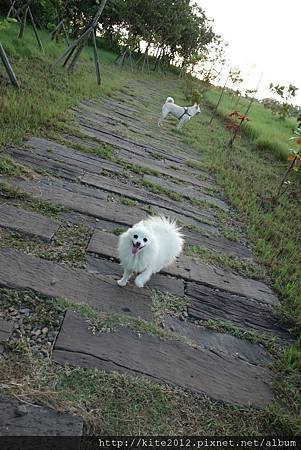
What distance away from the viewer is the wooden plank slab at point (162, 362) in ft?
8.00

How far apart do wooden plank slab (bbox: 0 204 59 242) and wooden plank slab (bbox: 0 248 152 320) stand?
35cm

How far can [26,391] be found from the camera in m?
2.04

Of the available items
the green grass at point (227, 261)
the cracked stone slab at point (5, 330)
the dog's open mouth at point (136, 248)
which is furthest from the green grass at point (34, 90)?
the cracked stone slab at point (5, 330)

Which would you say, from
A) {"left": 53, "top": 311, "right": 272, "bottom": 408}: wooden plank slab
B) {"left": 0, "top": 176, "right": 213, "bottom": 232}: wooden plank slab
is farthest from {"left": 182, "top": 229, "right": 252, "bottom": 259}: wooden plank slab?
{"left": 53, "top": 311, "right": 272, "bottom": 408}: wooden plank slab

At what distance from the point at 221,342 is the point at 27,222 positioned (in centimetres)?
200

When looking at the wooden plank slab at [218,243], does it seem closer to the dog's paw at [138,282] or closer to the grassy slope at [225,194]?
the grassy slope at [225,194]

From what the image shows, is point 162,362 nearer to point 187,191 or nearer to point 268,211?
point 187,191

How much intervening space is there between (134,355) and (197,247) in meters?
2.10

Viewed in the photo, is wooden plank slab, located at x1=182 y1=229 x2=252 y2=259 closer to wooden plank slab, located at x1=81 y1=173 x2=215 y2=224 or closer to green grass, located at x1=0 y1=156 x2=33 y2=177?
wooden plank slab, located at x1=81 y1=173 x2=215 y2=224

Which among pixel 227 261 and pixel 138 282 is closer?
pixel 138 282

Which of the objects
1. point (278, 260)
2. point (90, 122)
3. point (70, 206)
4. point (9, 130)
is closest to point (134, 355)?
point (70, 206)

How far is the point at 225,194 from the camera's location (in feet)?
22.4

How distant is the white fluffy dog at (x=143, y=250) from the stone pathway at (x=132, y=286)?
0.52 feet

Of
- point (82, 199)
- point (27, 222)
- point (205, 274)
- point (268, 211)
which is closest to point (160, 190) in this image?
point (82, 199)
